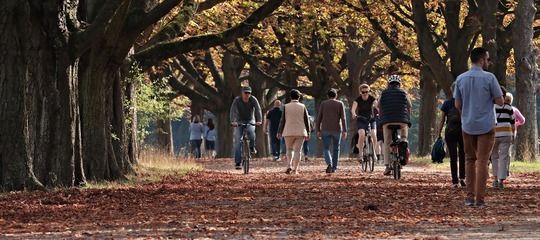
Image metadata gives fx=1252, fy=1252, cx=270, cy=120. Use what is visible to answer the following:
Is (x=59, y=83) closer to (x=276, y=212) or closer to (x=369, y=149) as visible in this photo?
(x=276, y=212)

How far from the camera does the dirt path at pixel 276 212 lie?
1088cm

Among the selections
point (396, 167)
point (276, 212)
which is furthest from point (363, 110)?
point (276, 212)

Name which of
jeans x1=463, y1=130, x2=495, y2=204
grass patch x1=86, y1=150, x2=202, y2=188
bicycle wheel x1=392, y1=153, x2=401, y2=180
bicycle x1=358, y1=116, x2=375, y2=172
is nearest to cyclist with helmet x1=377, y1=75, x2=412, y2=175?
bicycle wheel x1=392, y1=153, x2=401, y2=180

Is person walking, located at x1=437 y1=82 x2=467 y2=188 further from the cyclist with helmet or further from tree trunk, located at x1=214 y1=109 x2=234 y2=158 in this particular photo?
tree trunk, located at x1=214 y1=109 x2=234 y2=158

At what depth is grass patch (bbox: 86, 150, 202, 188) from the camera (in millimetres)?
19750

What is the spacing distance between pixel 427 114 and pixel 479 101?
2568cm

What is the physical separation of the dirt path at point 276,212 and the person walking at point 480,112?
381 mm

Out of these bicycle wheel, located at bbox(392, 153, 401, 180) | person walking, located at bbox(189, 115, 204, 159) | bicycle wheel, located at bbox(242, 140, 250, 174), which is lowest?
bicycle wheel, located at bbox(392, 153, 401, 180)

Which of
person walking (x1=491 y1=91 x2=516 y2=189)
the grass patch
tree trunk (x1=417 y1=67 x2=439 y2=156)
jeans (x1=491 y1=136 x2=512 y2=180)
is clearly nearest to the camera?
jeans (x1=491 y1=136 x2=512 y2=180)

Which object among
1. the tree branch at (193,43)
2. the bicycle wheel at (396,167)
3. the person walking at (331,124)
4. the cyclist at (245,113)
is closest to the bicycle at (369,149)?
the person walking at (331,124)

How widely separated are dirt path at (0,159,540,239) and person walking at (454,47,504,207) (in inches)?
15.0

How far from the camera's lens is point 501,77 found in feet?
103

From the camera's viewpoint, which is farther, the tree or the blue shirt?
the tree

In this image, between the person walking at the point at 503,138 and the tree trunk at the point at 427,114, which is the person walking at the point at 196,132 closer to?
the tree trunk at the point at 427,114
